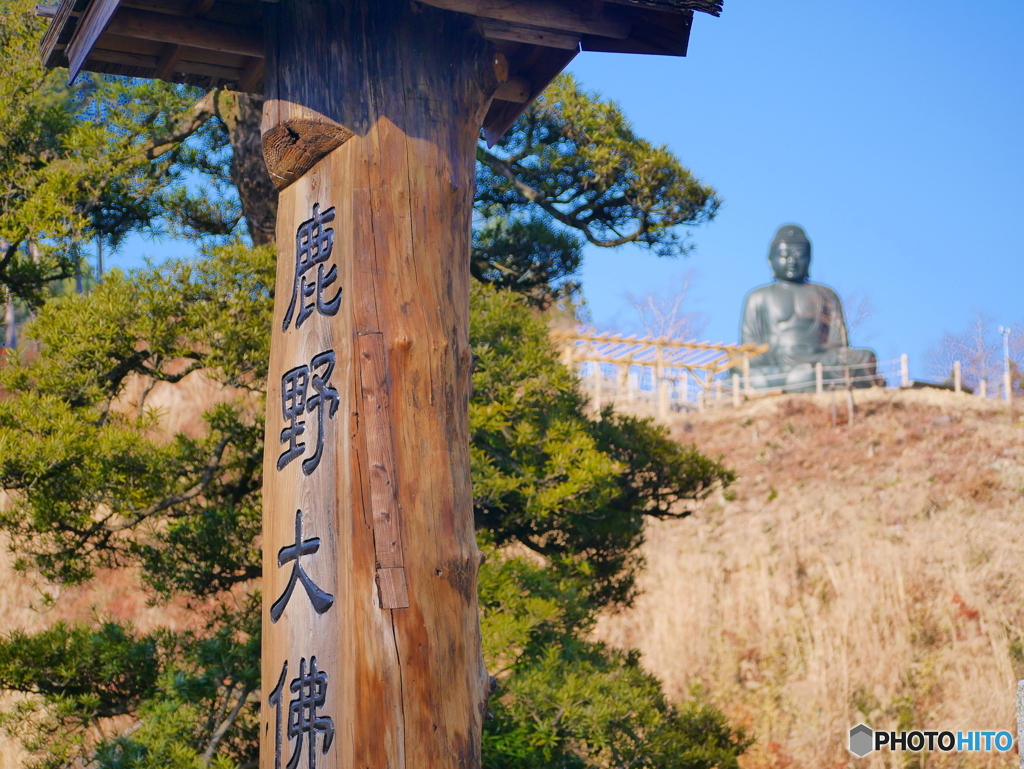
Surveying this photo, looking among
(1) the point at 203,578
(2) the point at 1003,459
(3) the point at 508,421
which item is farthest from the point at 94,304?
(2) the point at 1003,459

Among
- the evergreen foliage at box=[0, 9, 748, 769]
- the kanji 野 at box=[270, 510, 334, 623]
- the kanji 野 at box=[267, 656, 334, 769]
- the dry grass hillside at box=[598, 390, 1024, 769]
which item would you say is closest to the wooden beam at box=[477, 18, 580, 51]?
the kanji 野 at box=[270, 510, 334, 623]

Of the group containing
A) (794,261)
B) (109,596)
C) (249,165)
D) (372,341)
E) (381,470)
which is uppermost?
(794,261)

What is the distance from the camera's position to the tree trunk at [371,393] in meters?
2.24

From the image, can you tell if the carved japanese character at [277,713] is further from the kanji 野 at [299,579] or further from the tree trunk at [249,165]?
the tree trunk at [249,165]

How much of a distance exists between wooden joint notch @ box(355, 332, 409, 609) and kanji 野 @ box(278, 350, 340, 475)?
0.09 metres

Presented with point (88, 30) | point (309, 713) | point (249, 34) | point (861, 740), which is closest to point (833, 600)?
point (861, 740)

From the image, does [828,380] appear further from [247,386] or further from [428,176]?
[428,176]

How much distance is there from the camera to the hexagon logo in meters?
6.69

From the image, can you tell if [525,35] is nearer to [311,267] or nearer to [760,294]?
[311,267]

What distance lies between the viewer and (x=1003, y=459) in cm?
1201

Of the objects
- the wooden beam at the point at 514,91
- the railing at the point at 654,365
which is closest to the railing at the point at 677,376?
the railing at the point at 654,365

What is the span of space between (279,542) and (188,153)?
458 centimetres

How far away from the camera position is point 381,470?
229 cm

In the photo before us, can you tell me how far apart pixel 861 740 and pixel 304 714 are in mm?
5627
